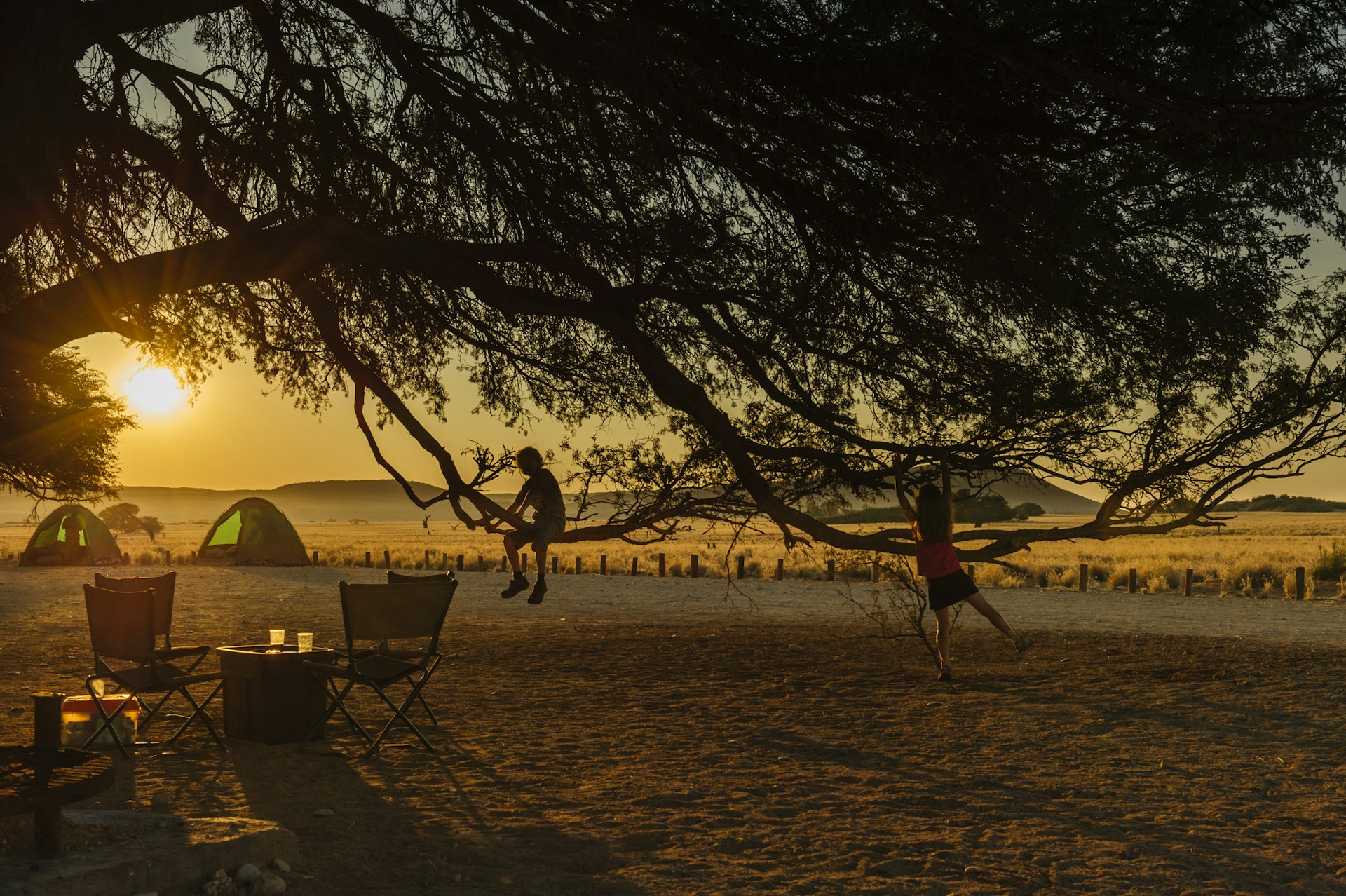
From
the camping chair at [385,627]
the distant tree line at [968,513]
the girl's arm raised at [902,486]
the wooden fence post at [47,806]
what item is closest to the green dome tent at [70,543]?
the distant tree line at [968,513]

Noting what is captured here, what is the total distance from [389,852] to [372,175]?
450cm

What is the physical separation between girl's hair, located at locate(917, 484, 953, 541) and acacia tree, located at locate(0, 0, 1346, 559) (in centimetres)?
35

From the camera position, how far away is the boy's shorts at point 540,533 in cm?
797

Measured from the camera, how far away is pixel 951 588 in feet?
28.3

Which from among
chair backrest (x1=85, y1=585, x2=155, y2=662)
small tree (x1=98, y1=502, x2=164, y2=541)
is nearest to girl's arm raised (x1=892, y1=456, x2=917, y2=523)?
chair backrest (x1=85, y1=585, x2=155, y2=662)

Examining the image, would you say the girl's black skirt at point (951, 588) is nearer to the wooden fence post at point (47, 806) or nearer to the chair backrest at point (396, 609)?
the chair backrest at point (396, 609)

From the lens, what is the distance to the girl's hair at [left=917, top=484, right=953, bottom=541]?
8.27 meters

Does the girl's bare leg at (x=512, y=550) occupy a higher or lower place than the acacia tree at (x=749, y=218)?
lower

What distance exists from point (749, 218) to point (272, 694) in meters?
3.72

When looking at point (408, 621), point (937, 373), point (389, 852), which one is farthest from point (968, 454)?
point (389, 852)

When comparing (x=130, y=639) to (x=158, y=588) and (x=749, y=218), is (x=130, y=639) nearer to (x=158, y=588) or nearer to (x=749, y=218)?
(x=158, y=588)

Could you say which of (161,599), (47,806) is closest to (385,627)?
(161,599)

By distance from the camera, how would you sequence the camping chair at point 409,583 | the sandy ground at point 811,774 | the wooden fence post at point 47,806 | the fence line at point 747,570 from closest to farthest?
the wooden fence post at point 47,806 < the sandy ground at point 811,774 < the camping chair at point 409,583 < the fence line at point 747,570

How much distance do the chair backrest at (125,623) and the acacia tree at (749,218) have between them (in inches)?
52.5
